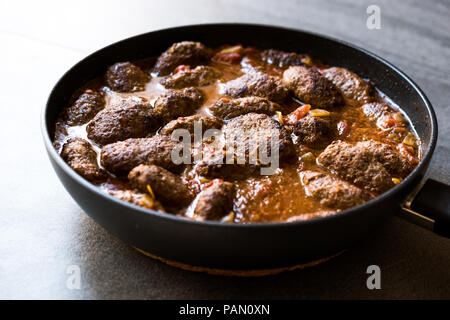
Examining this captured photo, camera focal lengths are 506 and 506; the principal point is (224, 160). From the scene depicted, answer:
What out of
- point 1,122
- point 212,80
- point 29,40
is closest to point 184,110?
point 212,80

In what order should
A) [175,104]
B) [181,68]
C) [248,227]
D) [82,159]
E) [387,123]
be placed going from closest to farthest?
1. [248,227]
2. [82,159]
3. [175,104]
4. [387,123]
5. [181,68]

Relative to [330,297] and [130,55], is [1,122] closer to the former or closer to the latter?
[130,55]

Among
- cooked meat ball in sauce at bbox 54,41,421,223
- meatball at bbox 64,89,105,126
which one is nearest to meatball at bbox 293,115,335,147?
cooked meat ball in sauce at bbox 54,41,421,223

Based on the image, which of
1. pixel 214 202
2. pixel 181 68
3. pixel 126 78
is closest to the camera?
pixel 214 202

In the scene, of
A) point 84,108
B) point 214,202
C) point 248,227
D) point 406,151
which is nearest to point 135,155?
point 214,202

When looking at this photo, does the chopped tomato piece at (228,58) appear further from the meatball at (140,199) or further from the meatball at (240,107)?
the meatball at (140,199)

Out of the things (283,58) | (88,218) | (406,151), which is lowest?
(88,218)

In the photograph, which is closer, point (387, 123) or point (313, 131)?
point (313, 131)

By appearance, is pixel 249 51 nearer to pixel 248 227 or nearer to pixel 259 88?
pixel 259 88
